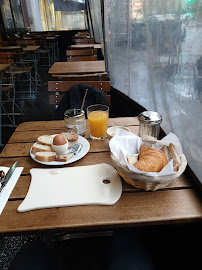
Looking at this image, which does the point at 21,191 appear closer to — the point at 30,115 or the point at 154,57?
the point at 154,57

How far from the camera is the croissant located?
2.53ft

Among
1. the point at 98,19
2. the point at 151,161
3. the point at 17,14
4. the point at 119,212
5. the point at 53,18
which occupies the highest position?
the point at 17,14

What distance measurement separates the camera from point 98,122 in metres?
1.14

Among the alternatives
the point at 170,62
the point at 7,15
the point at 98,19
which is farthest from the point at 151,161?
the point at 7,15

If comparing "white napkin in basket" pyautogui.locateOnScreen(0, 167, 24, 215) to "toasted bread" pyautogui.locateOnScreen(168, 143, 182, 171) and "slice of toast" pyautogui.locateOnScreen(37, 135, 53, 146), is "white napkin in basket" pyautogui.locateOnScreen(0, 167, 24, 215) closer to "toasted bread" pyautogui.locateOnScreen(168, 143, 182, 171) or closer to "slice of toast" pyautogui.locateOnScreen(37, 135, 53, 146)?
"slice of toast" pyautogui.locateOnScreen(37, 135, 53, 146)

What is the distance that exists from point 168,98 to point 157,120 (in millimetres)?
280

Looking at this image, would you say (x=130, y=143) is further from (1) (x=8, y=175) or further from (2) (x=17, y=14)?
(2) (x=17, y=14)

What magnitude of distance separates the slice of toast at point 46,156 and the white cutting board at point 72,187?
5cm

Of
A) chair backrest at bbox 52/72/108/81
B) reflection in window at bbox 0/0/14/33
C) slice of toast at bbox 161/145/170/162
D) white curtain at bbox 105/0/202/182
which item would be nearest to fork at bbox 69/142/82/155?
slice of toast at bbox 161/145/170/162

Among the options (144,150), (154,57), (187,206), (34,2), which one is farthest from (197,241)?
(34,2)

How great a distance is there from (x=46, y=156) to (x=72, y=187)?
0.21 metres

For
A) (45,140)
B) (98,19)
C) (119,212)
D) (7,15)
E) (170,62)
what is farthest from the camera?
(7,15)

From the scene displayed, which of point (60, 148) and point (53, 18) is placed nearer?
point (60, 148)

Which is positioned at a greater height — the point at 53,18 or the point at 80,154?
the point at 53,18
